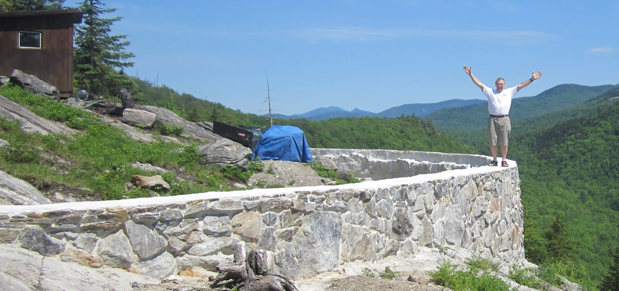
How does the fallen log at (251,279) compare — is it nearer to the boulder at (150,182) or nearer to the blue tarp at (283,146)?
the boulder at (150,182)

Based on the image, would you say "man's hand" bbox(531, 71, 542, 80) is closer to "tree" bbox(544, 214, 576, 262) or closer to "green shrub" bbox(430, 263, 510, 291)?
"green shrub" bbox(430, 263, 510, 291)

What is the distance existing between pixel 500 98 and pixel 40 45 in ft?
43.8

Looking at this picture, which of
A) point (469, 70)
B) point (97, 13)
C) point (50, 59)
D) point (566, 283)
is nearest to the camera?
point (566, 283)

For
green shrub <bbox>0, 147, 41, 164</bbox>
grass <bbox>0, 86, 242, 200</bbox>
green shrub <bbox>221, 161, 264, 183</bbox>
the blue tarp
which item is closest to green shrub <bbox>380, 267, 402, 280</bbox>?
grass <bbox>0, 86, 242, 200</bbox>

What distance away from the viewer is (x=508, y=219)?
28.1 feet

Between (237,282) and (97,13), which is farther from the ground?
(97,13)

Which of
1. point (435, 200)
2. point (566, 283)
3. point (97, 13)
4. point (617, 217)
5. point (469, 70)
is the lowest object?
point (617, 217)

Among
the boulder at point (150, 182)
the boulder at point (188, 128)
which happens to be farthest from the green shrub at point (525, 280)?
the boulder at point (188, 128)

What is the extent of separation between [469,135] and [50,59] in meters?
68.2

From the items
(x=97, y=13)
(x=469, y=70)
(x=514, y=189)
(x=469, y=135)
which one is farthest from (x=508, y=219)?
(x=469, y=135)

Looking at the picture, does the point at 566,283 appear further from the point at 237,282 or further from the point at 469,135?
the point at 469,135

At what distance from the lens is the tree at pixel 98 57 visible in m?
21.1

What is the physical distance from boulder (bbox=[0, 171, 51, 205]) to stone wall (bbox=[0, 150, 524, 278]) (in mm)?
1573

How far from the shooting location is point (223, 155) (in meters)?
9.41
